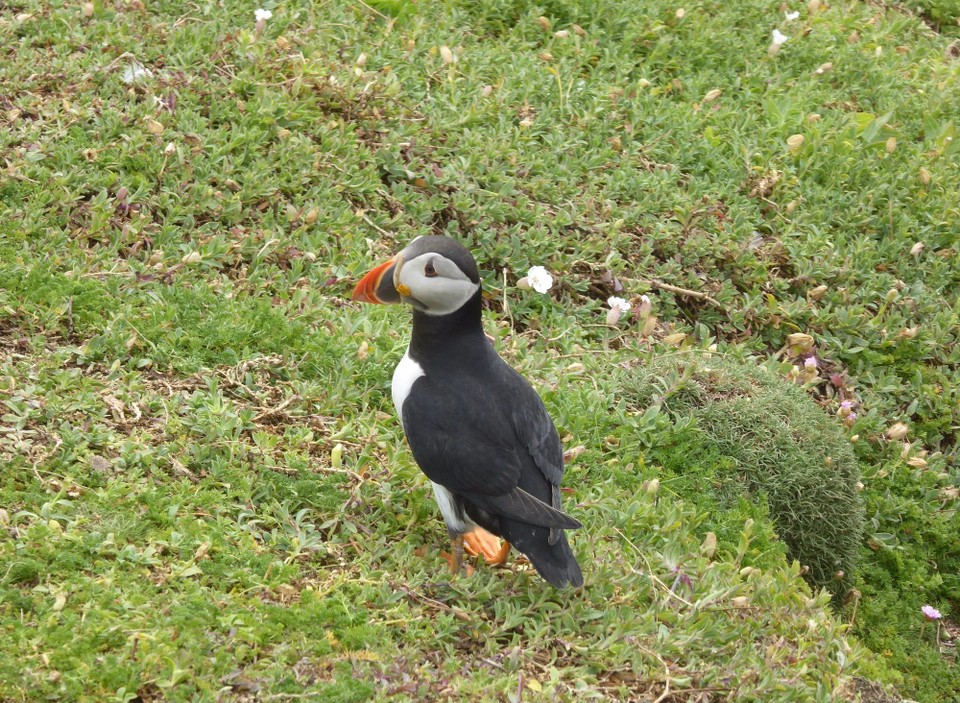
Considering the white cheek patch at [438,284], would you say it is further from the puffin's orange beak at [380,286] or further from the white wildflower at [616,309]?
the white wildflower at [616,309]

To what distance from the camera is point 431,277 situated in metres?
4.28

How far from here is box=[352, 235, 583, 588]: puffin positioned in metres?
4.11

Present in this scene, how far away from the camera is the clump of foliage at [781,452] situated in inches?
215

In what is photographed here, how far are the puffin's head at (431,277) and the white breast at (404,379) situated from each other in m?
0.23

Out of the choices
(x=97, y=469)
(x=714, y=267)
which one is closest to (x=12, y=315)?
(x=97, y=469)

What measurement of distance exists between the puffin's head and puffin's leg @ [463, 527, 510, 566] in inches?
35.2

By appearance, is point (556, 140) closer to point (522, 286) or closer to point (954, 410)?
point (522, 286)

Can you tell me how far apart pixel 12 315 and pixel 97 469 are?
3.53 feet

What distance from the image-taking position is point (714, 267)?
688 cm

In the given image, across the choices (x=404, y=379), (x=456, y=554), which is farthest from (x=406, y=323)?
(x=456, y=554)

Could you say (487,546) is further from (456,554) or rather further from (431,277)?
(431,277)

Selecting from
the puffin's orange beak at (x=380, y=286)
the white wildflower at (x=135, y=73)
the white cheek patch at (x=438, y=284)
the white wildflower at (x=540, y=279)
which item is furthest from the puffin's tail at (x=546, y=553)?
the white wildflower at (x=135, y=73)

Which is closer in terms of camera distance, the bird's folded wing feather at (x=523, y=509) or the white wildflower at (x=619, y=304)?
the bird's folded wing feather at (x=523, y=509)

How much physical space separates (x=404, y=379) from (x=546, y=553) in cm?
88
